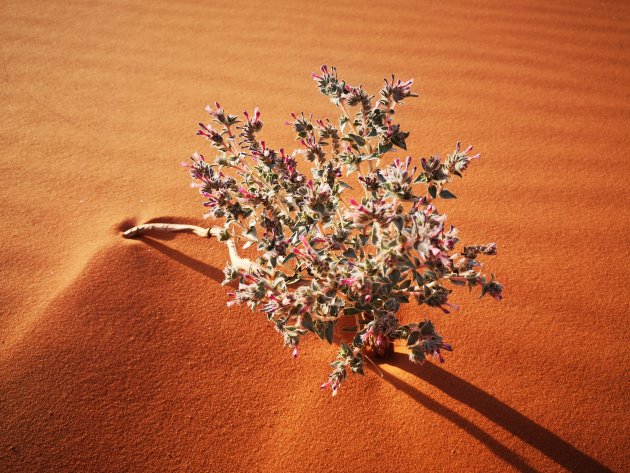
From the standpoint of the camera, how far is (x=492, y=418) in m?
1.74

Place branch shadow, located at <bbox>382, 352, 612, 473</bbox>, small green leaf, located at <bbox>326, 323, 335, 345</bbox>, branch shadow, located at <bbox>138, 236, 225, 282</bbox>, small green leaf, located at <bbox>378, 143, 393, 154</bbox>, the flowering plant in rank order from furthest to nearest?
branch shadow, located at <bbox>138, 236, 225, 282</bbox>, branch shadow, located at <bbox>382, 352, 612, 473</bbox>, small green leaf, located at <bbox>378, 143, 393, 154</bbox>, small green leaf, located at <bbox>326, 323, 335, 345</bbox>, the flowering plant

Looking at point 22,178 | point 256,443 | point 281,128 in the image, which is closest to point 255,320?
point 256,443

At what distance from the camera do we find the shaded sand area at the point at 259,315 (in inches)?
67.2

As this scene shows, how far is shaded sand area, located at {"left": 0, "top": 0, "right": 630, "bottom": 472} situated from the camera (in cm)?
171

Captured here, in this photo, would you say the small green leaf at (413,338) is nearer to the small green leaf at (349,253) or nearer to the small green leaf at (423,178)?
the small green leaf at (349,253)

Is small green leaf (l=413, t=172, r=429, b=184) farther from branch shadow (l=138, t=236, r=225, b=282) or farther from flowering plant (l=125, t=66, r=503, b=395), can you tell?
branch shadow (l=138, t=236, r=225, b=282)

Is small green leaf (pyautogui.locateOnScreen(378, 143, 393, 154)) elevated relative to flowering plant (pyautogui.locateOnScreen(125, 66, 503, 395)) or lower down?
elevated

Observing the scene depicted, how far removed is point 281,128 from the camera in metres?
3.17

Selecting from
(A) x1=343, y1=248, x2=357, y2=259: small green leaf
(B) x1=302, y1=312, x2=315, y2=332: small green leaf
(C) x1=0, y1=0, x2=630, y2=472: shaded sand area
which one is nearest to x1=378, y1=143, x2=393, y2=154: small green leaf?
(A) x1=343, y1=248, x2=357, y2=259: small green leaf

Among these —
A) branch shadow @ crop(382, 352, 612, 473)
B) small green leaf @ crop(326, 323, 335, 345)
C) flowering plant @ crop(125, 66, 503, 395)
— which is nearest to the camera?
flowering plant @ crop(125, 66, 503, 395)

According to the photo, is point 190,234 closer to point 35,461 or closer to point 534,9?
point 35,461

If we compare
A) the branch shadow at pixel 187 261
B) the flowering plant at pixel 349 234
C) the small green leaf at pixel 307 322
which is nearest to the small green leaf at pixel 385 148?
the flowering plant at pixel 349 234

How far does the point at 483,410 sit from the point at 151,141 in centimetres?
246

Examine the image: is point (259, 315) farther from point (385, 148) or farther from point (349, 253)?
point (385, 148)
